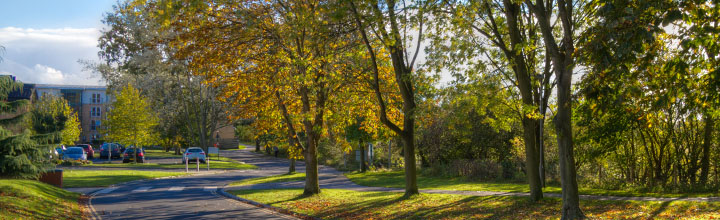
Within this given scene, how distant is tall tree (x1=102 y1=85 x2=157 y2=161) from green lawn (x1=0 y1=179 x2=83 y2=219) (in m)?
23.9

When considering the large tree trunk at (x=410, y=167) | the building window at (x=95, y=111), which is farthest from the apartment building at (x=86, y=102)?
the large tree trunk at (x=410, y=167)

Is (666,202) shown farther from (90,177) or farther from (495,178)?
(90,177)

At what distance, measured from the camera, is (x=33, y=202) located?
47.0ft

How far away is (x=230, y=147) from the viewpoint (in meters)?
83.5

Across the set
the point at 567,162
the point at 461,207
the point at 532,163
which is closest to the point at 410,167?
the point at 461,207

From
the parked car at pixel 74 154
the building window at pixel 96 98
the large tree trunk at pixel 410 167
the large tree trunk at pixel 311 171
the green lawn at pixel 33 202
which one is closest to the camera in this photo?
the green lawn at pixel 33 202

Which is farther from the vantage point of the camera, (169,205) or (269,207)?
(169,205)

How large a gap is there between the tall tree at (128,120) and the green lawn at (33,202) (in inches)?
942

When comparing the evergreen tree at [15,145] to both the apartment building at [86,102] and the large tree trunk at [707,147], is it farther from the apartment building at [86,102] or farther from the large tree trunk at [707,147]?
the apartment building at [86,102]

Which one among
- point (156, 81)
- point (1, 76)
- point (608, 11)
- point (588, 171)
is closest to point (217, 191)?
point (1, 76)

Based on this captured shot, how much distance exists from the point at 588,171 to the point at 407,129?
7639mm

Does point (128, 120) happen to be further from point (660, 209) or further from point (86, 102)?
point (86, 102)

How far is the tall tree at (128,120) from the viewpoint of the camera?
41.4 meters

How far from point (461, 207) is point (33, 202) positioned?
11.3 metres
